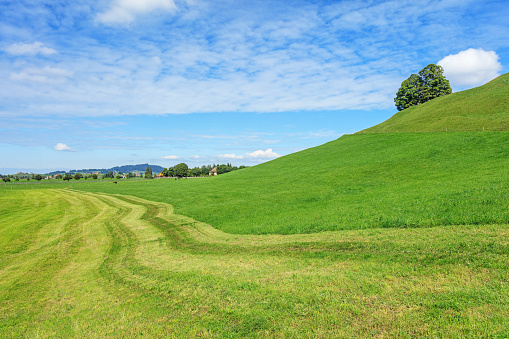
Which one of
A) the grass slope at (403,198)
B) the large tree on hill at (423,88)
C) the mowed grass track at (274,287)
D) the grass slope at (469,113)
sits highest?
the large tree on hill at (423,88)

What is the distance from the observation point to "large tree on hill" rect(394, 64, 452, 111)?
91625mm

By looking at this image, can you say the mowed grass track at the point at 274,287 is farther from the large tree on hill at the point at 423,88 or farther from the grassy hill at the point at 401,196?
the large tree on hill at the point at 423,88

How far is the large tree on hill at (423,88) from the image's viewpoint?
91.6 metres

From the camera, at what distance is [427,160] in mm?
29281

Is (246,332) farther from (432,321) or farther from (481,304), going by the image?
(481,304)

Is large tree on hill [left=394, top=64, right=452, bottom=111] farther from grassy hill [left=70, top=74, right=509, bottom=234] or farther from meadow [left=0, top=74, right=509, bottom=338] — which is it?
meadow [left=0, top=74, right=509, bottom=338]

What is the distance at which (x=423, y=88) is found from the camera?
94.8 meters

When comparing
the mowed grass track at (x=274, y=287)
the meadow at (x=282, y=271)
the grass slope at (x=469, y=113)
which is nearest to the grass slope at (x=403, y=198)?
the meadow at (x=282, y=271)

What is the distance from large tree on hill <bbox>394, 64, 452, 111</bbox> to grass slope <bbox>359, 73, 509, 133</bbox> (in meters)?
18.6

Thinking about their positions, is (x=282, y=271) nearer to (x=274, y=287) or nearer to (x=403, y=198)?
(x=274, y=287)

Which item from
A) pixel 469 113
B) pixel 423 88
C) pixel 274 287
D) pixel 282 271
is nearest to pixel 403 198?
pixel 282 271

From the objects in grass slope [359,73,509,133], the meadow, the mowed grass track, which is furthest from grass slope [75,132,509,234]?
grass slope [359,73,509,133]

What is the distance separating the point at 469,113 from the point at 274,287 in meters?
64.2

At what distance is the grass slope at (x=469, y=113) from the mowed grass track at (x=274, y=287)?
41800 mm
